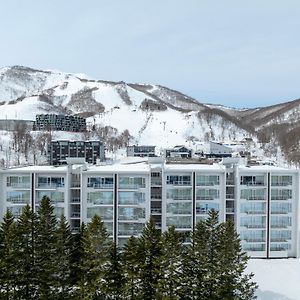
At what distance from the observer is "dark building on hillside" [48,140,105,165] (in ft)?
226

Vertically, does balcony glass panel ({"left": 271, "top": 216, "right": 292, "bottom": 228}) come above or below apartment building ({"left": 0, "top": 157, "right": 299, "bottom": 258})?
below

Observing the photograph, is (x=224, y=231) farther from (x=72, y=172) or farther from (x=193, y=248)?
(x=72, y=172)

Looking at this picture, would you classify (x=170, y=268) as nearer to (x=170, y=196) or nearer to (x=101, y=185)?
(x=170, y=196)

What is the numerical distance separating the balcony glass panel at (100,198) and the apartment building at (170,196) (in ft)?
0.23

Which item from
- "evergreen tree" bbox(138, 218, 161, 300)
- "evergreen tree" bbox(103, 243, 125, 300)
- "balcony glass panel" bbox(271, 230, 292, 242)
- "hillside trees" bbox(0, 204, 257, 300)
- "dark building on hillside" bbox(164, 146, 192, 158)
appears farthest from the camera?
"dark building on hillside" bbox(164, 146, 192, 158)

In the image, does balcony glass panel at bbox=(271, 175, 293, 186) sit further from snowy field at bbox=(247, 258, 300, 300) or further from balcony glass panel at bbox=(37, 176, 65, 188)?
balcony glass panel at bbox=(37, 176, 65, 188)

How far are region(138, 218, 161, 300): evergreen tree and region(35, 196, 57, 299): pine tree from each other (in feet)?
13.3

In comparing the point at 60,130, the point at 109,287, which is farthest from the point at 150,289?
the point at 60,130

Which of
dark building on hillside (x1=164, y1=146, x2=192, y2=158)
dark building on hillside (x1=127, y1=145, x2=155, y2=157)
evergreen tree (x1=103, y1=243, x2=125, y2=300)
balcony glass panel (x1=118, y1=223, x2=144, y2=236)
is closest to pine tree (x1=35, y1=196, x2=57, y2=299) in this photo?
evergreen tree (x1=103, y1=243, x2=125, y2=300)

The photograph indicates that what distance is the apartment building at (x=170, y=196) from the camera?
27266 mm

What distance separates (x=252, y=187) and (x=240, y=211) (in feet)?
6.25

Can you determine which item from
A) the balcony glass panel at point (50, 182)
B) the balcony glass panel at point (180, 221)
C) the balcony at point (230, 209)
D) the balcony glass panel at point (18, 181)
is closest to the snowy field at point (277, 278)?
the balcony at point (230, 209)

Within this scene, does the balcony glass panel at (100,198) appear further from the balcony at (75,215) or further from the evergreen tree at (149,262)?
the evergreen tree at (149,262)

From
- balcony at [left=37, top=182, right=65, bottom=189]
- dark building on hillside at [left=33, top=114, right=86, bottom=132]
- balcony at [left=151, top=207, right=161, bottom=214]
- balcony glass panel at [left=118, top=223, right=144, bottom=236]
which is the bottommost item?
balcony glass panel at [left=118, top=223, right=144, bottom=236]
